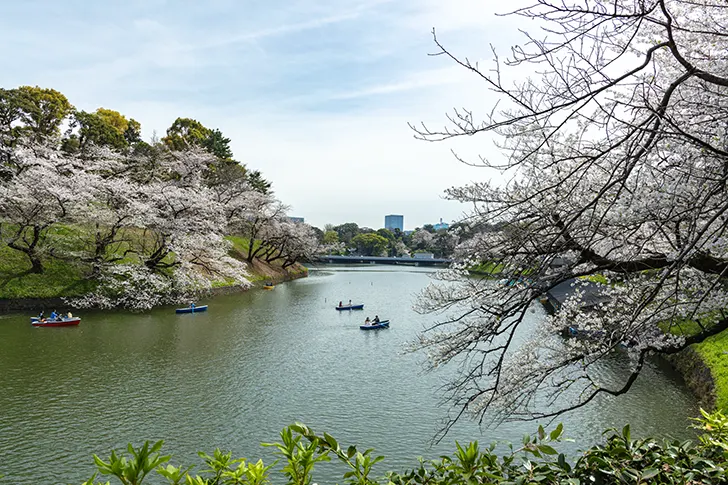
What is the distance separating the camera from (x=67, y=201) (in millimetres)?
19594

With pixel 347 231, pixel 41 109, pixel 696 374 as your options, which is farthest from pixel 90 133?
pixel 347 231

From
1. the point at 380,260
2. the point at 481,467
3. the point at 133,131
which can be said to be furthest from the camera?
the point at 380,260

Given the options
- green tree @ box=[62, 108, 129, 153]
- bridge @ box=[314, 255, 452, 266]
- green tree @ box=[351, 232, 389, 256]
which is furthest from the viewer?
green tree @ box=[351, 232, 389, 256]

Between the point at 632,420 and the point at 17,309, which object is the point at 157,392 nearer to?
the point at 632,420

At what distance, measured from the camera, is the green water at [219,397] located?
759cm

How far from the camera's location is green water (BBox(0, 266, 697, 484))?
759 centimetres

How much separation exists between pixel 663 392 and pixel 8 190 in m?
23.6

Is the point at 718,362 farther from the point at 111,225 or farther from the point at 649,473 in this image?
the point at 111,225

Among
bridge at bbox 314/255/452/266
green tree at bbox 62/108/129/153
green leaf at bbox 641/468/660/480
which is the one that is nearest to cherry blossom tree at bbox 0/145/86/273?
green tree at bbox 62/108/129/153

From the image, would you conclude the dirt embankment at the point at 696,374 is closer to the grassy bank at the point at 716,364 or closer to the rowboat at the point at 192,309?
the grassy bank at the point at 716,364

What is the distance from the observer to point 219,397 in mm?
9867

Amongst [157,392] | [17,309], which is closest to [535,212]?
[157,392]

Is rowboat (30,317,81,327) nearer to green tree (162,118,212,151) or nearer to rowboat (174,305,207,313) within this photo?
rowboat (174,305,207,313)

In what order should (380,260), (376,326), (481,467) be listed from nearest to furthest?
(481,467), (376,326), (380,260)
